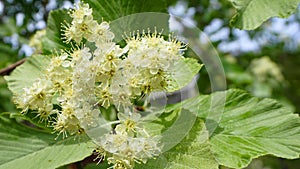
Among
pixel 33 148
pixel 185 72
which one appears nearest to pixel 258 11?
pixel 185 72

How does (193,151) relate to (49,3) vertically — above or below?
below

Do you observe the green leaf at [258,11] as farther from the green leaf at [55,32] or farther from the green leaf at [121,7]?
the green leaf at [55,32]

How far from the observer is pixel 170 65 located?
1049 millimetres

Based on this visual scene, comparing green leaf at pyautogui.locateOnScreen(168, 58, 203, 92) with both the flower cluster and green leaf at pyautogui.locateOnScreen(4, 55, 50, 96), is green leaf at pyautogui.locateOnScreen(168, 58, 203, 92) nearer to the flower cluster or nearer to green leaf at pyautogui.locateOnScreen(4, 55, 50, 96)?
the flower cluster

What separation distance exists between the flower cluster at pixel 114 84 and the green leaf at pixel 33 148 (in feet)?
0.32

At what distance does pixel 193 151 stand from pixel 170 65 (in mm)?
209

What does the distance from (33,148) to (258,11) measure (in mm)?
722

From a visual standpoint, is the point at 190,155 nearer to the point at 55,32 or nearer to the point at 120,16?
the point at 120,16

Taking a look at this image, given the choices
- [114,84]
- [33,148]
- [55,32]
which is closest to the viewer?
[114,84]

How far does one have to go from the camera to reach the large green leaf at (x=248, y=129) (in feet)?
3.72

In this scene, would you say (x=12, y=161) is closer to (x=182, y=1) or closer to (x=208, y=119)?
(x=208, y=119)

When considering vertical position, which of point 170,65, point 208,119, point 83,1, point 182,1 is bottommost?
point 208,119

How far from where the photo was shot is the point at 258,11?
3.73ft

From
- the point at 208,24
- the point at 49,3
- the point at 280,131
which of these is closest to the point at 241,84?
the point at 208,24
